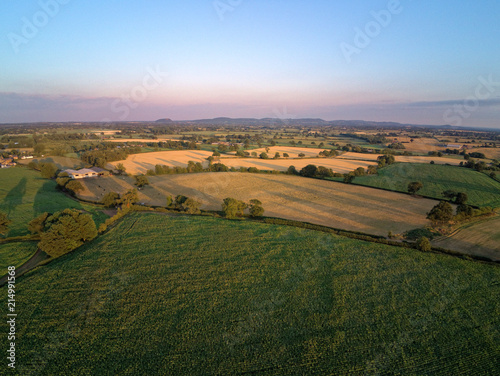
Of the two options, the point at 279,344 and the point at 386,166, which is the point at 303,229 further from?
the point at 386,166

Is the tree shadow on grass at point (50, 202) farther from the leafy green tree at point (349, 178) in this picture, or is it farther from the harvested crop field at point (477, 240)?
the leafy green tree at point (349, 178)

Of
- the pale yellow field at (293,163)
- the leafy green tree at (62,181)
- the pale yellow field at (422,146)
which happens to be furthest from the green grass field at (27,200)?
the pale yellow field at (422,146)

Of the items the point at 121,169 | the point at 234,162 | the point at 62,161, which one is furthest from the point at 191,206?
the point at 62,161

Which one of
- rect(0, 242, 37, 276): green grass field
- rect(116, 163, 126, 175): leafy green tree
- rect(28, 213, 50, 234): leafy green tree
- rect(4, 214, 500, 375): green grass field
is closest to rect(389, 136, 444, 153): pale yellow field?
rect(4, 214, 500, 375): green grass field

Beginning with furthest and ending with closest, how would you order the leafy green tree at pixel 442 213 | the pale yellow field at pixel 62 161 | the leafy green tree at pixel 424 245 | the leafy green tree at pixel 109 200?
the pale yellow field at pixel 62 161
the leafy green tree at pixel 109 200
the leafy green tree at pixel 442 213
the leafy green tree at pixel 424 245

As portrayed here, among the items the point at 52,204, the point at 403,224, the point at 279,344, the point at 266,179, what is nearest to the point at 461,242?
the point at 403,224

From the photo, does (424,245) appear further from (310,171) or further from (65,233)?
(310,171)
